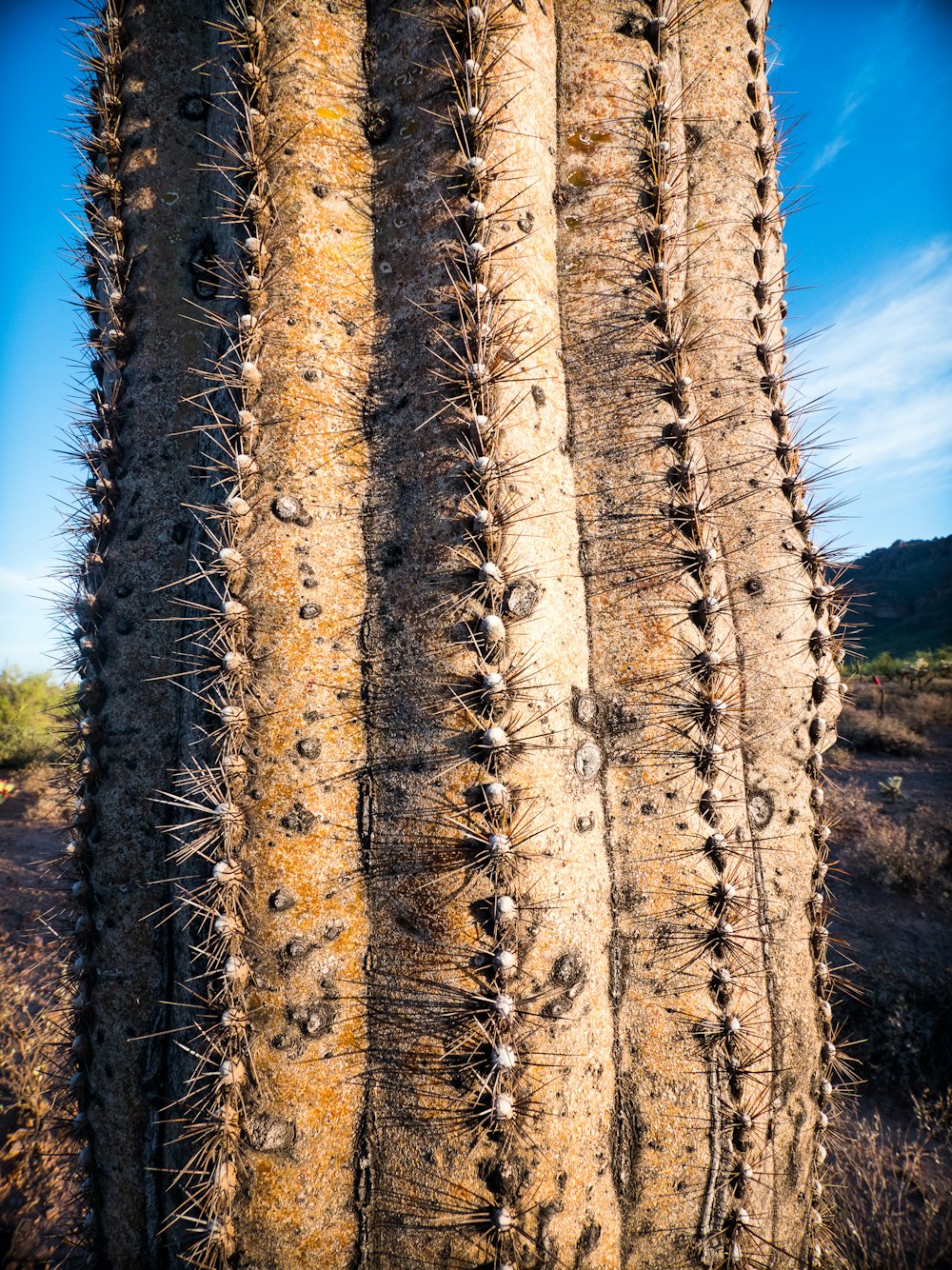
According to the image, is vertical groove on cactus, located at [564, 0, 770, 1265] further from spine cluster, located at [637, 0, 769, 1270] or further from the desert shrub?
the desert shrub

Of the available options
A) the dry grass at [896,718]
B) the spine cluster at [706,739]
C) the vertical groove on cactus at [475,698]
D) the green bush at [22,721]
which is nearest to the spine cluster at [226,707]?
the vertical groove on cactus at [475,698]

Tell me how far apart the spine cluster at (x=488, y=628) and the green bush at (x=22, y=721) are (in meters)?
11.0

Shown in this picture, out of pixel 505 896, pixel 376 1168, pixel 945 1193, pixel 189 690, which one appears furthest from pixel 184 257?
pixel 945 1193

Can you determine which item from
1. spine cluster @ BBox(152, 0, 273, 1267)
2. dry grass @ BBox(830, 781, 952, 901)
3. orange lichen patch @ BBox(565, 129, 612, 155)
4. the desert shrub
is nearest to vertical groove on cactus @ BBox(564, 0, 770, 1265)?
orange lichen patch @ BBox(565, 129, 612, 155)

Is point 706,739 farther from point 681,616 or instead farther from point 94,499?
point 94,499

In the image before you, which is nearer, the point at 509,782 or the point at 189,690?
the point at 509,782

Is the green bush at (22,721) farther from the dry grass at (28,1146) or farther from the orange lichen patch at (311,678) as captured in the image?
the orange lichen patch at (311,678)

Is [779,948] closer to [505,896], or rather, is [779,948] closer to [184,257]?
[505,896]

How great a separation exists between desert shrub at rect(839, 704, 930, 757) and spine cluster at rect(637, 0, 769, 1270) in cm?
1167

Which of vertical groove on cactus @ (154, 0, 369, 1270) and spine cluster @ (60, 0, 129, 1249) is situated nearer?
vertical groove on cactus @ (154, 0, 369, 1270)

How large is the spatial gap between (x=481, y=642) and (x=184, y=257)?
1829 mm

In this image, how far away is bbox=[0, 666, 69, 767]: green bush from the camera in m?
11.5

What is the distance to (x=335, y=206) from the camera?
2.09 m

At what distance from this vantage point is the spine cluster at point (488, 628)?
1704 mm
